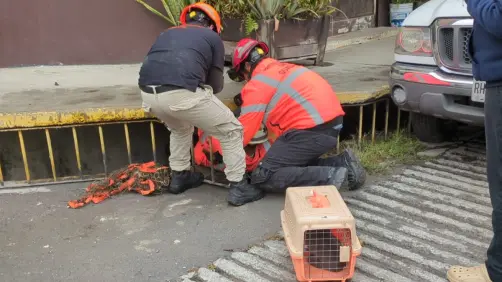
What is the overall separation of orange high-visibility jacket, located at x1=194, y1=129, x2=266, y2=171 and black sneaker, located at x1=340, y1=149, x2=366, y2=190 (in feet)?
2.29

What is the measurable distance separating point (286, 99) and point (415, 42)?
4.25ft

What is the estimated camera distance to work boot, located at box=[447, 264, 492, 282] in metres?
2.86

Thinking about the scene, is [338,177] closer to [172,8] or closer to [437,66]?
[437,66]

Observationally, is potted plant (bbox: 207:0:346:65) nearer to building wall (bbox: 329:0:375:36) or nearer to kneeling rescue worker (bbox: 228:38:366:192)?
kneeling rescue worker (bbox: 228:38:366:192)

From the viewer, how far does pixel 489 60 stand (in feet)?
8.09

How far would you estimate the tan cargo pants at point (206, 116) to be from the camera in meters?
3.91

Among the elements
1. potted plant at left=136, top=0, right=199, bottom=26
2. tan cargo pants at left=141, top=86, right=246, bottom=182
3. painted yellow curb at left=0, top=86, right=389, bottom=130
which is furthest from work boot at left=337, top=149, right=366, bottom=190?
potted plant at left=136, top=0, right=199, bottom=26

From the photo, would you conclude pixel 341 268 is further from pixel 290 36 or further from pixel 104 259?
pixel 290 36

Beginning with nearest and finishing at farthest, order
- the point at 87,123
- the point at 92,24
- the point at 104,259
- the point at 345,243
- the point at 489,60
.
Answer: the point at 489,60, the point at 345,243, the point at 104,259, the point at 87,123, the point at 92,24

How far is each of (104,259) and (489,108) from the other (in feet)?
7.83

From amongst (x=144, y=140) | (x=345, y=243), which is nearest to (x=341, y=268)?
(x=345, y=243)

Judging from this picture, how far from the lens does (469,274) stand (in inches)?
114

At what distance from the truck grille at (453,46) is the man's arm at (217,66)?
1.75m

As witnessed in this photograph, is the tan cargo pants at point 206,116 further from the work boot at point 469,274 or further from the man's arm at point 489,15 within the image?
the man's arm at point 489,15
